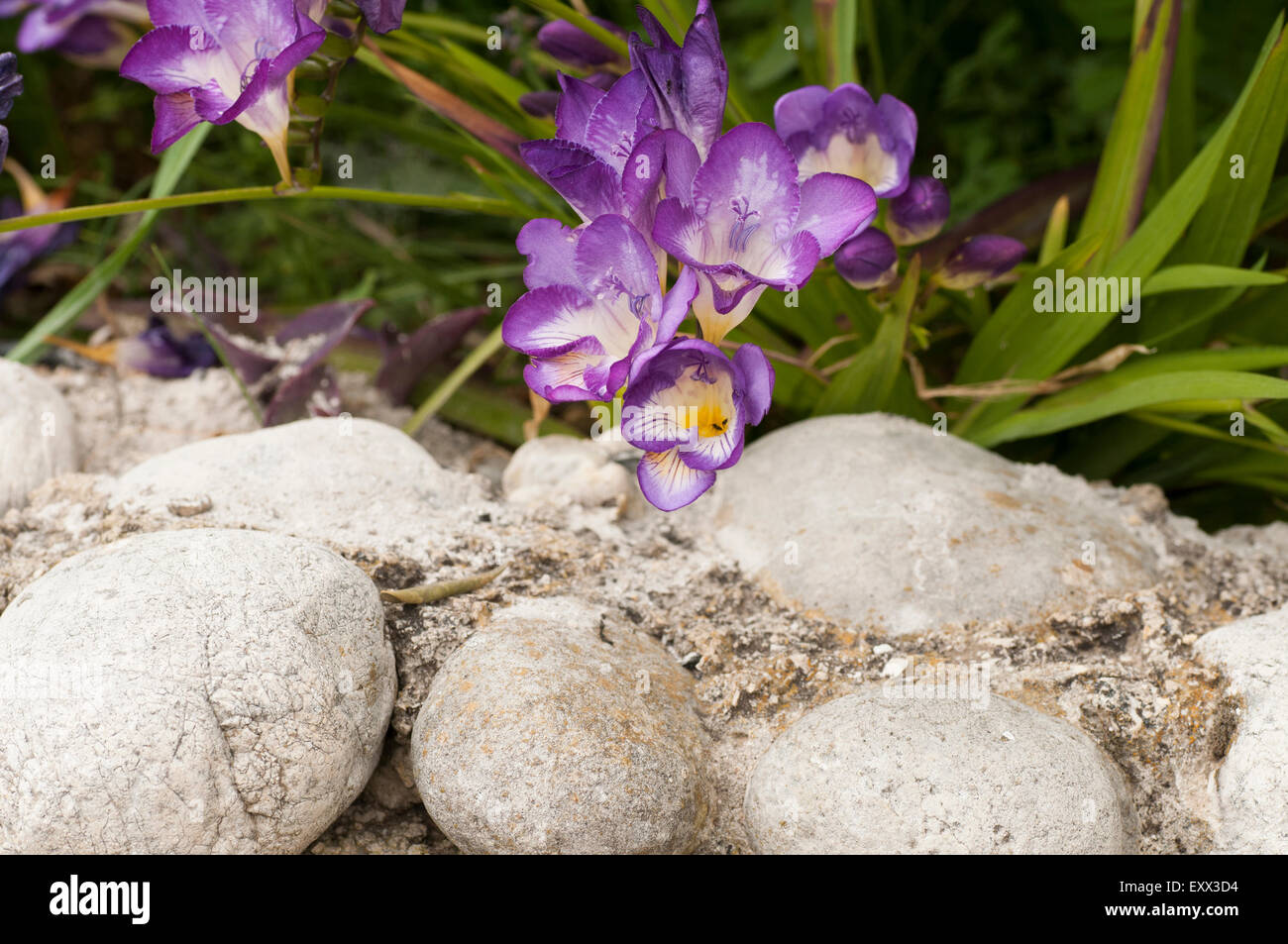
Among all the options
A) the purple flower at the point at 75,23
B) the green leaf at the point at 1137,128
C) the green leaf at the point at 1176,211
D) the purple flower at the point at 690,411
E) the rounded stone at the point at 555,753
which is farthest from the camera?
the purple flower at the point at 75,23

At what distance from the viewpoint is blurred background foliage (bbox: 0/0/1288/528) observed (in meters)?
1.60

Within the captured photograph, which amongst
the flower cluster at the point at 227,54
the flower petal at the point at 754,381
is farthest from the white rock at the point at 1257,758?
the flower cluster at the point at 227,54

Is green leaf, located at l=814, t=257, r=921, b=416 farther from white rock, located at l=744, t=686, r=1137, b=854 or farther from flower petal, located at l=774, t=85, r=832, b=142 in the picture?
white rock, located at l=744, t=686, r=1137, b=854

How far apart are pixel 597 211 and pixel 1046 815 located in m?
0.69

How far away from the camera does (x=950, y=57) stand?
274 centimetres

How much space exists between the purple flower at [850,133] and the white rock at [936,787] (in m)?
0.62

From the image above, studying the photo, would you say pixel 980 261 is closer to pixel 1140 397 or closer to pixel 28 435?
pixel 1140 397

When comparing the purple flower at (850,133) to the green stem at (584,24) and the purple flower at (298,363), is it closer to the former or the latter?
the green stem at (584,24)

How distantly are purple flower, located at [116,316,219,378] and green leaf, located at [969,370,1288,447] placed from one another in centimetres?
134

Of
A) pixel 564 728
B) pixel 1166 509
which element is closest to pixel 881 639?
pixel 564 728

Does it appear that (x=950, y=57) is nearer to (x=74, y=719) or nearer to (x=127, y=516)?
(x=127, y=516)

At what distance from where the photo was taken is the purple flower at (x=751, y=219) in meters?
0.91

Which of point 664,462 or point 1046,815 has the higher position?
point 664,462

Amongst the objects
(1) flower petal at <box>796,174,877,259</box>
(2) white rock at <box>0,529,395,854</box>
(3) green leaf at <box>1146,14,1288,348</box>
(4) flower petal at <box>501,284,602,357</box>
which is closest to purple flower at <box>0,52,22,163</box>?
(2) white rock at <box>0,529,395,854</box>
